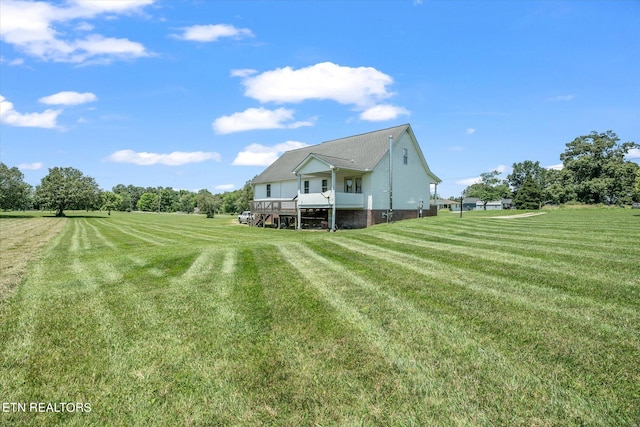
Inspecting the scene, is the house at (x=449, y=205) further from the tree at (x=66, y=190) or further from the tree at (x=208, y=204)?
the tree at (x=66, y=190)

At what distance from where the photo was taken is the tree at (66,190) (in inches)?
1887

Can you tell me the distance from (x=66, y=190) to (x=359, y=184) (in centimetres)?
→ 4957

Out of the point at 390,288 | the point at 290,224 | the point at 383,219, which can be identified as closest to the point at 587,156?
the point at 383,219

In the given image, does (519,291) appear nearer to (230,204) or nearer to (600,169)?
(600,169)

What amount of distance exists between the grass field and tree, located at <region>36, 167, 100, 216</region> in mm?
52344

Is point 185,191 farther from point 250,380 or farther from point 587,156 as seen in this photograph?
point 250,380

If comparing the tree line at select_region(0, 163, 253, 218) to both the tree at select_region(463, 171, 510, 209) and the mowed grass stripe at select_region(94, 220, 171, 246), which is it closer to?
the mowed grass stripe at select_region(94, 220, 171, 246)

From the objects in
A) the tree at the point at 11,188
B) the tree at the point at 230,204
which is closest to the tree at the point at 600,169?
the tree at the point at 230,204

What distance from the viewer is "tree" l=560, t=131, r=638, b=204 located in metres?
51.9

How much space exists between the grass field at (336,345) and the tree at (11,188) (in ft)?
167

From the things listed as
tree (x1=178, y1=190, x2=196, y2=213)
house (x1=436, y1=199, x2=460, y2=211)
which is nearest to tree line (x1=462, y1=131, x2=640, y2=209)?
house (x1=436, y1=199, x2=460, y2=211)

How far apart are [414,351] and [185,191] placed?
161113mm

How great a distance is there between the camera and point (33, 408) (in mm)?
2910

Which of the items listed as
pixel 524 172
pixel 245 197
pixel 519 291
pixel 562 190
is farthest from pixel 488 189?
pixel 519 291
